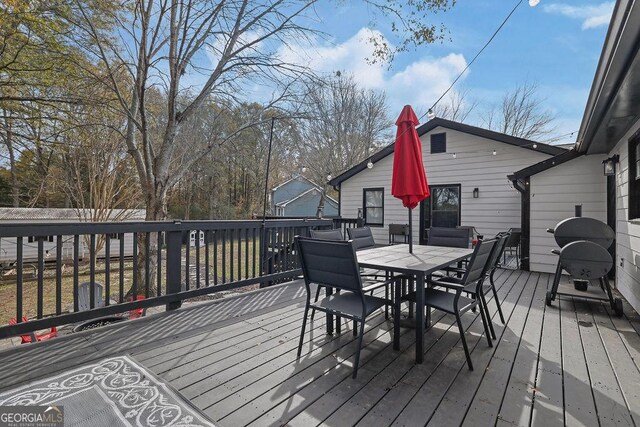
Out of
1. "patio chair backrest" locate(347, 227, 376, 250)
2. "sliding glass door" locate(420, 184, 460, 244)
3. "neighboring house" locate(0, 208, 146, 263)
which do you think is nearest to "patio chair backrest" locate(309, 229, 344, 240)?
"patio chair backrest" locate(347, 227, 376, 250)

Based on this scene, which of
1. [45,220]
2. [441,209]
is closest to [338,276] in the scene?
[441,209]

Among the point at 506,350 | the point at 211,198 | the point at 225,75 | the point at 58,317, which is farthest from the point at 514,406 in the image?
the point at 211,198

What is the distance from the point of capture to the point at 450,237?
4.21 metres

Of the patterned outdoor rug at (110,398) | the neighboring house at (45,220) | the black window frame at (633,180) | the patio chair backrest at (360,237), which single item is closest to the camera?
the patterned outdoor rug at (110,398)

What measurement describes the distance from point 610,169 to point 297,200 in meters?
17.4

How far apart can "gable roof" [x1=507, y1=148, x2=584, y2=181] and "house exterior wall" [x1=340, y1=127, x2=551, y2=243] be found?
1692 millimetres

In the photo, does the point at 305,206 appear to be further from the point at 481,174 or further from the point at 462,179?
the point at 481,174

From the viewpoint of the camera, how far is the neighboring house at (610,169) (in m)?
2.12

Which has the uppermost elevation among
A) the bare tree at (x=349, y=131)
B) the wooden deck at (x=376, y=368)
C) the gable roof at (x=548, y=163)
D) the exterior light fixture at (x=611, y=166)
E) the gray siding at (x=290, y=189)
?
the bare tree at (x=349, y=131)

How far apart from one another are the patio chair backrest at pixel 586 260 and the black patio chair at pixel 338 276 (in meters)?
2.53

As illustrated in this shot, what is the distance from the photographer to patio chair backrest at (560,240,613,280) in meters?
3.53

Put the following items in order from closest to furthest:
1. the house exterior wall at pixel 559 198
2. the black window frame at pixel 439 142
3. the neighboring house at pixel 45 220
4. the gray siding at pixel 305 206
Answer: the house exterior wall at pixel 559 198 → the black window frame at pixel 439 142 → the neighboring house at pixel 45 220 → the gray siding at pixel 305 206

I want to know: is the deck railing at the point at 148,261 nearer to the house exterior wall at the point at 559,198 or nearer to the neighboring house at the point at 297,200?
the house exterior wall at the point at 559,198

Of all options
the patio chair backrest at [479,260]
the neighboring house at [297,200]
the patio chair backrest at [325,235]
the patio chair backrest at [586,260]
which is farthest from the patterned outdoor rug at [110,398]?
the neighboring house at [297,200]
